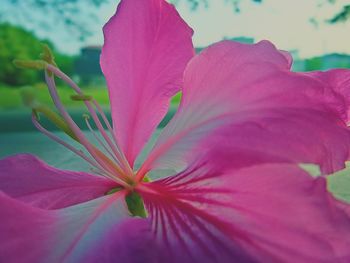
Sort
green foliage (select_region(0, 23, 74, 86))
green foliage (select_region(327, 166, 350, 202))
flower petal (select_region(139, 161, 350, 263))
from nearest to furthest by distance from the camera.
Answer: flower petal (select_region(139, 161, 350, 263)) → green foliage (select_region(327, 166, 350, 202)) → green foliage (select_region(0, 23, 74, 86))

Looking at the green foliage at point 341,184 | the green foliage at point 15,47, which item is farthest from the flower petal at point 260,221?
the green foliage at point 15,47

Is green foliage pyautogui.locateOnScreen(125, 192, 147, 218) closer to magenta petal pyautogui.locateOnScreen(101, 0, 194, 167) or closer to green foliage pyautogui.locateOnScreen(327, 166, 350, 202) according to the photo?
magenta petal pyautogui.locateOnScreen(101, 0, 194, 167)

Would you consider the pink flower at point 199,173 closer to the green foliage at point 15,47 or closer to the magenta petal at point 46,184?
the magenta petal at point 46,184

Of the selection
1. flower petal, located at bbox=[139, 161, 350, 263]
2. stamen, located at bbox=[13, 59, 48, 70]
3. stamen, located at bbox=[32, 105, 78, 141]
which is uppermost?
stamen, located at bbox=[13, 59, 48, 70]

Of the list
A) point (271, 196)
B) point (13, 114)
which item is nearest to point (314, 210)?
point (271, 196)

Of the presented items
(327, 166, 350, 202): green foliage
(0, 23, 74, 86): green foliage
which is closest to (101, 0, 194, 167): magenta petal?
(327, 166, 350, 202): green foliage

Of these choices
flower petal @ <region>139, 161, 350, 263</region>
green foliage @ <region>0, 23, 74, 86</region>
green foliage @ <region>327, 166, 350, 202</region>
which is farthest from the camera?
green foliage @ <region>0, 23, 74, 86</region>

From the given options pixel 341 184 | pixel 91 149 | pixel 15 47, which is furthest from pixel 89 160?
pixel 15 47

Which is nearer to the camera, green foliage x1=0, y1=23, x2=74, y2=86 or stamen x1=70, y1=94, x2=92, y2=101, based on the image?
stamen x1=70, y1=94, x2=92, y2=101
